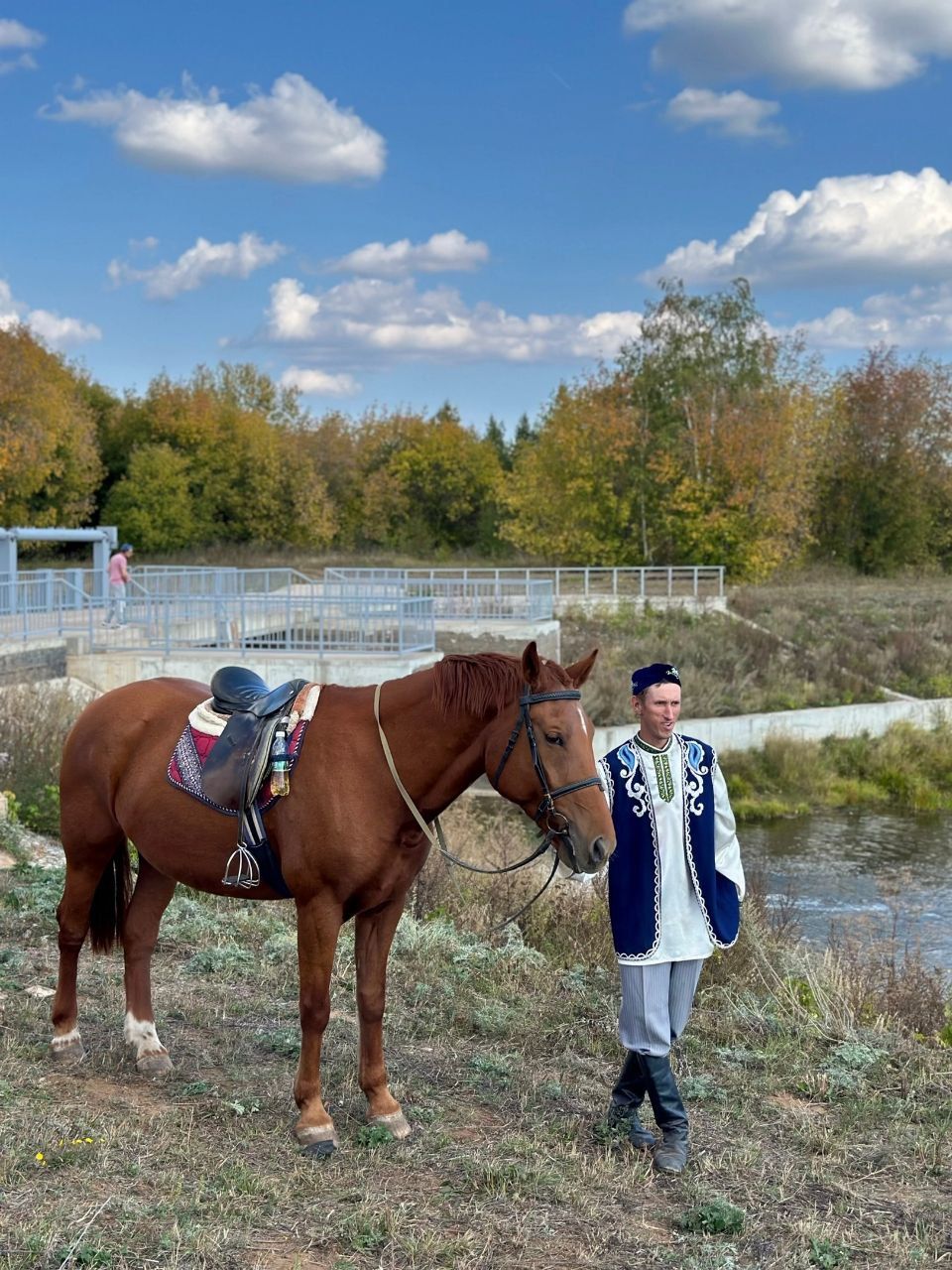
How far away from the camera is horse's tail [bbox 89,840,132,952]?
18.9ft

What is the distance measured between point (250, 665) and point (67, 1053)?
1386 cm

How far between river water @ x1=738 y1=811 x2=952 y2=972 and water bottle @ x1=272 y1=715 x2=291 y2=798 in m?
6.94

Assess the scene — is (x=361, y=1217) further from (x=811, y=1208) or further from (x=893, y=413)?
(x=893, y=413)

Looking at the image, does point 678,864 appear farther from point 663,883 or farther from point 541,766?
point 541,766

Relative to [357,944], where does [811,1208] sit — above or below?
below

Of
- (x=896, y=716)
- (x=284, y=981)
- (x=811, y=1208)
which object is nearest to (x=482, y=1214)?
(x=811, y=1208)

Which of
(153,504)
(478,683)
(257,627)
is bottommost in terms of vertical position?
(257,627)

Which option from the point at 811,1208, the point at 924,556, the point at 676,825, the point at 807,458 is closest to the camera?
the point at 811,1208

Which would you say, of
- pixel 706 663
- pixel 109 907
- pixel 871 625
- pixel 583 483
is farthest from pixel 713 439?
pixel 109 907

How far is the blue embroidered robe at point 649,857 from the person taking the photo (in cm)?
475

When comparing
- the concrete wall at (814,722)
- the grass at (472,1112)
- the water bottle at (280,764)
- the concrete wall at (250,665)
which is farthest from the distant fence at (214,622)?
the water bottle at (280,764)

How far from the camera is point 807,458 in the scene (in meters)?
42.0

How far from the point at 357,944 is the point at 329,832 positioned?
1.95 feet

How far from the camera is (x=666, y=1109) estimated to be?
473cm
